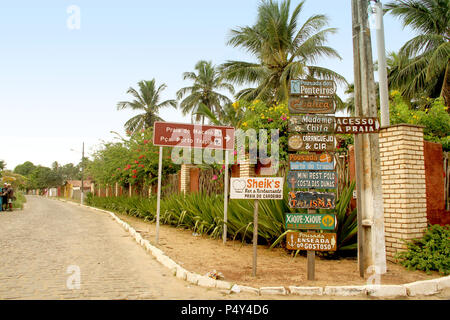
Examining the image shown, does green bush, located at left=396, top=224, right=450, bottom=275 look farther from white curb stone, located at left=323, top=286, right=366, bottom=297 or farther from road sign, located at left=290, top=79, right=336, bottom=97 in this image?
road sign, located at left=290, top=79, right=336, bottom=97

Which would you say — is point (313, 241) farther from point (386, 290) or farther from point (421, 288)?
point (421, 288)

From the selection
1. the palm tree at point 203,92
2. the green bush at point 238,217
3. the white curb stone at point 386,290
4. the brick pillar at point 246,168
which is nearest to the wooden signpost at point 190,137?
the green bush at point 238,217

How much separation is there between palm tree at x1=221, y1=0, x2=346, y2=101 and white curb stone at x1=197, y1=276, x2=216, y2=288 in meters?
15.5

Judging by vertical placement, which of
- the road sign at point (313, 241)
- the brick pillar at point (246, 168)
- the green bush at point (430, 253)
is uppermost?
the brick pillar at point (246, 168)

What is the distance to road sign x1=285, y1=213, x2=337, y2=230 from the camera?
5168mm

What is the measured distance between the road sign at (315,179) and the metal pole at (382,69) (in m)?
3.45

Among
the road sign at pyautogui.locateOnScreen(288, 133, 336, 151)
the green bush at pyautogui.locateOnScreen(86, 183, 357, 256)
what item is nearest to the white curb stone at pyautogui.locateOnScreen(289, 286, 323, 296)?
the green bush at pyautogui.locateOnScreen(86, 183, 357, 256)

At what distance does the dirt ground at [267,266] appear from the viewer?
5.02 metres

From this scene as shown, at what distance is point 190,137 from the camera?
8.80 m

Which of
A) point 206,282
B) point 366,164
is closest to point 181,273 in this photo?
point 206,282

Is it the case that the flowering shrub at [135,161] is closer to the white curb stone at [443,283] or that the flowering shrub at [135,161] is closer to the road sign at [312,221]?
the road sign at [312,221]

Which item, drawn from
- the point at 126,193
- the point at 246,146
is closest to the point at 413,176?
the point at 246,146

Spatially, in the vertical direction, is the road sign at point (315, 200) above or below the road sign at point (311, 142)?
below

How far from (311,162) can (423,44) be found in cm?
1676
